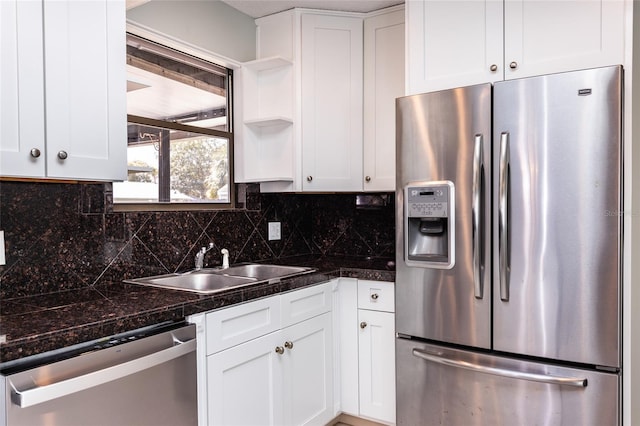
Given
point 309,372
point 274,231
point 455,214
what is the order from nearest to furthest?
point 455,214 → point 309,372 → point 274,231

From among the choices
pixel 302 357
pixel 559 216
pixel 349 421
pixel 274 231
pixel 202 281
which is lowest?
pixel 349 421

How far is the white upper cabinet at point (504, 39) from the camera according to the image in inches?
71.9

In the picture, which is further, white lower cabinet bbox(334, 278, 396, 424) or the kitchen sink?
white lower cabinet bbox(334, 278, 396, 424)

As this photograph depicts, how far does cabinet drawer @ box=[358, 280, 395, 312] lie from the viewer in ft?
7.69

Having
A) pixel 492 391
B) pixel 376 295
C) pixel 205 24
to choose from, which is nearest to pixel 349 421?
pixel 376 295

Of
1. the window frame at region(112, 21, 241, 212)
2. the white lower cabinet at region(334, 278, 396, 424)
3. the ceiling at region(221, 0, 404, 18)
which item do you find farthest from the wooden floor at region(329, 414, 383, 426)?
the ceiling at region(221, 0, 404, 18)

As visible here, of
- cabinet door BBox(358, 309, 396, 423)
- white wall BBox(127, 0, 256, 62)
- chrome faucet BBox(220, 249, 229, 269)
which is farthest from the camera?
chrome faucet BBox(220, 249, 229, 269)

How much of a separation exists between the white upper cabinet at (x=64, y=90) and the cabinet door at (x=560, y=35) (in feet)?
5.16

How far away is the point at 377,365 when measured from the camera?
2.40m

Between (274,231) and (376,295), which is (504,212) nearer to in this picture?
(376,295)

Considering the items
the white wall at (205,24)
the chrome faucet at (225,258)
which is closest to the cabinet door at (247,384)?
the chrome faucet at (225,258)

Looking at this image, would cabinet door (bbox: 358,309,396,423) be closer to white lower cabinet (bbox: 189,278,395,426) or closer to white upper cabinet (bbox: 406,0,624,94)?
white lower cabinet (bbox: 189,278,395,426)

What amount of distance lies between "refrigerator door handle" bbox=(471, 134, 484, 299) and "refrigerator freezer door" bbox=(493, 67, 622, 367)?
0.18ft

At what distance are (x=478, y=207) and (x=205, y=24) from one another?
171 centimetres
